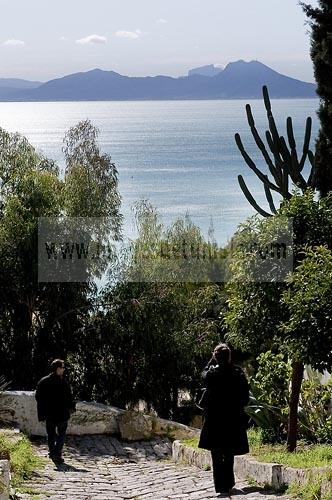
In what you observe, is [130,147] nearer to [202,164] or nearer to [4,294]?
[202,164]

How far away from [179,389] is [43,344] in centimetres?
509

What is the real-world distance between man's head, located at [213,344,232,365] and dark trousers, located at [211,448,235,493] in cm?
86

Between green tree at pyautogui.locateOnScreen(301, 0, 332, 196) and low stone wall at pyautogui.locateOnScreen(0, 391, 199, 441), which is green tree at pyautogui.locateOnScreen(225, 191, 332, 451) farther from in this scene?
green tree at pyautogui.locateOnScreen(301, 0, 332, 196)

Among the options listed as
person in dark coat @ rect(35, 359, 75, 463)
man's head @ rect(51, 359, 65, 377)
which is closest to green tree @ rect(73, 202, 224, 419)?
person in dark coat @ rect(35, 359, 75, 463)

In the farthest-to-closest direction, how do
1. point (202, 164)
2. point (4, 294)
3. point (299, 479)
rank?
point (202, 164)
point (4, 294)
point (299, 479)

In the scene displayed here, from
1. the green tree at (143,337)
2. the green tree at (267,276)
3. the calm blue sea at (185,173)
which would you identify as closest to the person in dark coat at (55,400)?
the green tree at (267,276)

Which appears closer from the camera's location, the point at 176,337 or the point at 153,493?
the point at 153,493

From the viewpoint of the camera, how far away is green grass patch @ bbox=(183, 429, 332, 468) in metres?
8.64

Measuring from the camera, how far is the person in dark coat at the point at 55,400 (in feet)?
38.1

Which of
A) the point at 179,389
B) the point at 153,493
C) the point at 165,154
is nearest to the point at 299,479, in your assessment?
the point at 153,493

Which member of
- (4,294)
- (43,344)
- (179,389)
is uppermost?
(4,294)

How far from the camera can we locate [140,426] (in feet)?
50.3

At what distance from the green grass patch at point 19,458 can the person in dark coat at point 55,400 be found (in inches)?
17.3

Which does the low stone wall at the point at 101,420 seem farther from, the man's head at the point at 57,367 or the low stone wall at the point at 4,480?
the low stone wall at the point at 4,480
